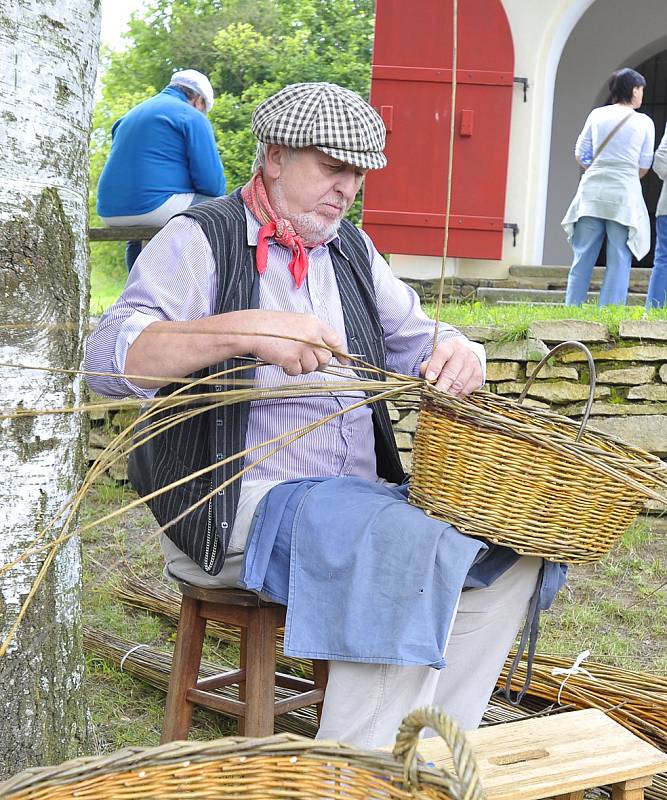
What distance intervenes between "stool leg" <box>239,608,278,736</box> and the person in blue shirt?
10.4ft

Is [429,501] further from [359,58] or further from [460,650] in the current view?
[359,58]

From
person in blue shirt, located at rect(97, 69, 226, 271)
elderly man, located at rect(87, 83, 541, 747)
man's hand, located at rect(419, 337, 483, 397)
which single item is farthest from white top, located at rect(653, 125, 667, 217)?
man's hand, located at rect(419, 337, 483, 397)

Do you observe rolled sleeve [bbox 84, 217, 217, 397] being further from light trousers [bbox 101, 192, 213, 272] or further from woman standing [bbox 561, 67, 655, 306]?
woman standing [bbox 561, 67, 655, 306]

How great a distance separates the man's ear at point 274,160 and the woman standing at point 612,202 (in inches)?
133

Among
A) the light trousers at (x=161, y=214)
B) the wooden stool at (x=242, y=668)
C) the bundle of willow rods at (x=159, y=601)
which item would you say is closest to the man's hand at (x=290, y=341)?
the wooden stool at (x=242, y=668)

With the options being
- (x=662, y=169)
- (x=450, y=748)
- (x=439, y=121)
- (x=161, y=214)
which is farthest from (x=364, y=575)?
(x=439, y=121)

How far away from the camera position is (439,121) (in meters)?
6.17

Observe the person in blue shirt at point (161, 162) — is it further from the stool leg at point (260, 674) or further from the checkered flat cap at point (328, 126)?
the stool leg at point (260, 674)

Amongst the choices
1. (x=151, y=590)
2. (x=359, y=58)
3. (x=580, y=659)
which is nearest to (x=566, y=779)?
(x=580, y=659)

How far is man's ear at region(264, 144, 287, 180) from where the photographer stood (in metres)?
2.12

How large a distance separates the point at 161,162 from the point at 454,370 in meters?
3.22

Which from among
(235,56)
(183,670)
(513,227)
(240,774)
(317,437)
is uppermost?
(235,56)

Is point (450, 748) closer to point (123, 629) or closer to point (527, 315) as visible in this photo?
point (123, 629)

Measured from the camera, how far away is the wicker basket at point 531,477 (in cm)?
169
